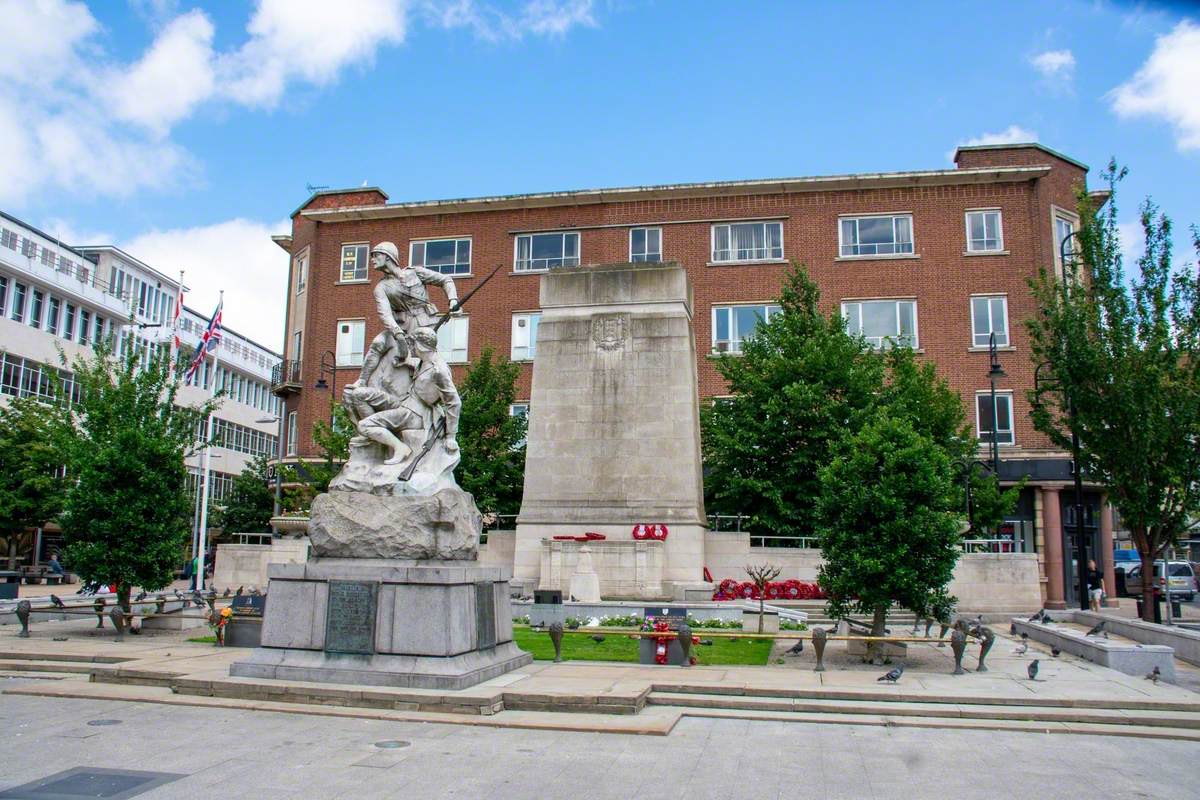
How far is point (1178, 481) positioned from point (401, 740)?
722 inches

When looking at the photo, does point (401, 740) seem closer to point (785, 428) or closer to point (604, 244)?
point (785, 428)

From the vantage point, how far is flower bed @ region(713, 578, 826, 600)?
23.8 m

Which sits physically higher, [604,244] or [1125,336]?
[604,244]

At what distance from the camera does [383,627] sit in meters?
11.6

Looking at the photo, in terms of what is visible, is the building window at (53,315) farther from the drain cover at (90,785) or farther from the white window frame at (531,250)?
the drain cover at (90,785)

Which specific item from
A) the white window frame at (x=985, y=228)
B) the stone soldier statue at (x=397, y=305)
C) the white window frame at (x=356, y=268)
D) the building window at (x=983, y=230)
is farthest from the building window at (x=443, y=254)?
the stone soldier statue at (x=397, y=305)

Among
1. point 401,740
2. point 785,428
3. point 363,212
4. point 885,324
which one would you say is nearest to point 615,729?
point 401,740

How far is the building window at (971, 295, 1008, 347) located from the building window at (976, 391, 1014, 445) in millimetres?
2154

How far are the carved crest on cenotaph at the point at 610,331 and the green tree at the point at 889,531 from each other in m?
10.3

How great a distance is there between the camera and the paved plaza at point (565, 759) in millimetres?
7840

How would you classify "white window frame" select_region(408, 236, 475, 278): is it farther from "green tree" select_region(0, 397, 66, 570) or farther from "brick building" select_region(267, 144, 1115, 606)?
"green tree" select_region(0, 397, 66, 570)

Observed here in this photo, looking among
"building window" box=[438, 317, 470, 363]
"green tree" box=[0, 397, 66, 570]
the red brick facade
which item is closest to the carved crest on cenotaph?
the red brick facade

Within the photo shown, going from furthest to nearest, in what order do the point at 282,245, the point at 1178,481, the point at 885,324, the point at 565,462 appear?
the point at 282,245 < the point at 885,324 < the point at 565,462 < the point at 1178,481

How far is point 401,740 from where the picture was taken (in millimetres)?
9398
